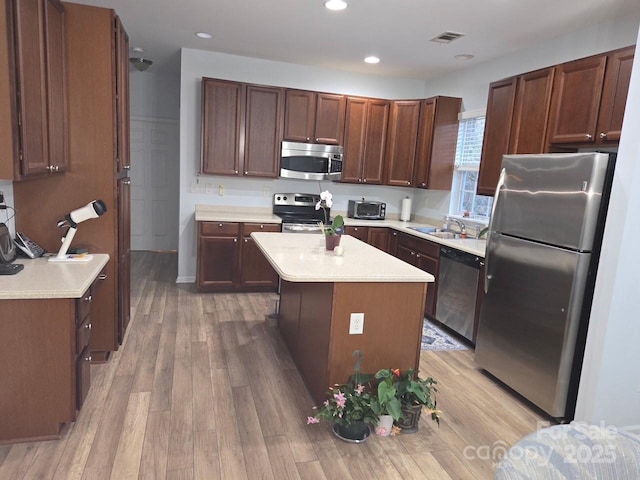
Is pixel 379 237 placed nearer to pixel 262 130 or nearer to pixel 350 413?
pixel 262 130

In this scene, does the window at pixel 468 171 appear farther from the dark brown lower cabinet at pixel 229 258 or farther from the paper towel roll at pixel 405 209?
the dark brown lower cabinet at pixel 229 258

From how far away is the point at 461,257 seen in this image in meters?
3.92

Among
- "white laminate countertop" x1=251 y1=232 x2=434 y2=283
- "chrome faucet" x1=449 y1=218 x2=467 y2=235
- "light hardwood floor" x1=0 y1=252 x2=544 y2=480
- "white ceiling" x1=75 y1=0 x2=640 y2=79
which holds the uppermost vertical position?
"white ceiling" x1=75 y1=0 x2=640 y2=79

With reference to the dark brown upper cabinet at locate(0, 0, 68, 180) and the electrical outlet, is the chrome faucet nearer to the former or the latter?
the electrical outlet

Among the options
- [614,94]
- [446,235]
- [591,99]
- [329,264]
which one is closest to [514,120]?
[591,99]

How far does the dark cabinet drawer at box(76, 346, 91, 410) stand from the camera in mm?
2342

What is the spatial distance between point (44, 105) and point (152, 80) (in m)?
4.48

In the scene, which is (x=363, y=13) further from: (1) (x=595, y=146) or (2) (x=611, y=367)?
(2) (x=611, y=367)

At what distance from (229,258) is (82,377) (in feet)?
8.48

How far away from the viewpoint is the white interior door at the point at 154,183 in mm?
6668

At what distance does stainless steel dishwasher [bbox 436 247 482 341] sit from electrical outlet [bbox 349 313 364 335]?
162 centimetres

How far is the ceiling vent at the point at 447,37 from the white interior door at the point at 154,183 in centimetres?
420

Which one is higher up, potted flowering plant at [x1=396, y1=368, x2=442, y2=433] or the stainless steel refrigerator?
the stainless steel refrigerator

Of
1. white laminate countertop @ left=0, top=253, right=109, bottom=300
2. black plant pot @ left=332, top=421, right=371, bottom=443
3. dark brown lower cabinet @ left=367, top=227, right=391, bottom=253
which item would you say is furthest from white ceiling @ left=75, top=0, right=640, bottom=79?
black plant pot @ left=332, top=421, right=371, bottom=443
